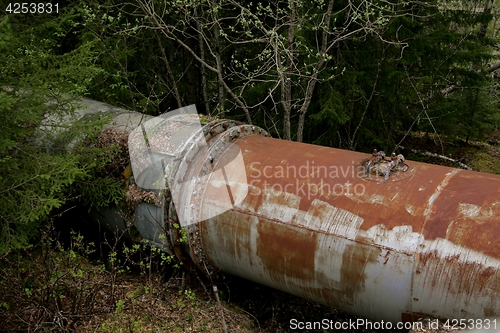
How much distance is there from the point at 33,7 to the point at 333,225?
7727mm

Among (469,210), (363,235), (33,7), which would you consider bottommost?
(363,235)

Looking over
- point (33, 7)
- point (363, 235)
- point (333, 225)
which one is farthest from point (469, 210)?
point (33, 7)

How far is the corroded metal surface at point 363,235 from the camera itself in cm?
316

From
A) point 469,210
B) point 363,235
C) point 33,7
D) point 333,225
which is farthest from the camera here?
point 33,7

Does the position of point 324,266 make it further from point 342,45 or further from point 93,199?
point 342,45

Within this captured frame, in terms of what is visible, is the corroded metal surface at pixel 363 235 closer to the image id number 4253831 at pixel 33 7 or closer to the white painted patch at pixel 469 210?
the white painted patch at pixel 469 210

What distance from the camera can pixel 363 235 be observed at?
3.50 metres

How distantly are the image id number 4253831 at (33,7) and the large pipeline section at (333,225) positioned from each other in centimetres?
524

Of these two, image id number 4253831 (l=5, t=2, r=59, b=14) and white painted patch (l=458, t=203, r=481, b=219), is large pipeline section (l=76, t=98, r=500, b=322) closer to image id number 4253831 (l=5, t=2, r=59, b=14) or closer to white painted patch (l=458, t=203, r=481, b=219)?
white painted patch (l=458, t=203, r=481, b=219)

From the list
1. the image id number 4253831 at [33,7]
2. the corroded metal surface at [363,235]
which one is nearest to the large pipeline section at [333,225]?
the corroded metal surface at [363,235]

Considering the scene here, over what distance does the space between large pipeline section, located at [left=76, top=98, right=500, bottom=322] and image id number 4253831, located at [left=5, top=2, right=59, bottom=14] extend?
524 centimetres

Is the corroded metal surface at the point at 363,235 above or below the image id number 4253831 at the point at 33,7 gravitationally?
below

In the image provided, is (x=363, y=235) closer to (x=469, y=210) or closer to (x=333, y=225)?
(x=333, y=225)

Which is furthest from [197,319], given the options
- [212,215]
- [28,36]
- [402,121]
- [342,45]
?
[402,121]
